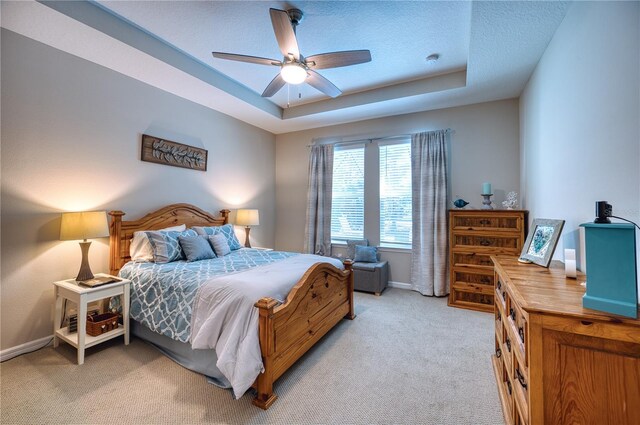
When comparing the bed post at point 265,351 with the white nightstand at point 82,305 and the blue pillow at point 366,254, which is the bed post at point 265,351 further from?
the blue pillow at point 366,254

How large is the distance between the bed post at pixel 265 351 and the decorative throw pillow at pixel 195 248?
5.15 feet

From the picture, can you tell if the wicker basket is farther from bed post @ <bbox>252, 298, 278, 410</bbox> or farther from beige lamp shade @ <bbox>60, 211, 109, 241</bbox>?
bed post @ <bbox>252, 298, 278, 410</bbox>

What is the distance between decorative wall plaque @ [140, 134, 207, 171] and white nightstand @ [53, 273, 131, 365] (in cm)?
158

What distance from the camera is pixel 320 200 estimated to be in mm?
4910

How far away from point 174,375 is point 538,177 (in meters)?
3.75

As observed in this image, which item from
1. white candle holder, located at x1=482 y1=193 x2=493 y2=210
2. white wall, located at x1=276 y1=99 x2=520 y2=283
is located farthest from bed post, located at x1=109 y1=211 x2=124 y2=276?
white candle holder, located at x1=482 y1=193 x2=493 y2=210

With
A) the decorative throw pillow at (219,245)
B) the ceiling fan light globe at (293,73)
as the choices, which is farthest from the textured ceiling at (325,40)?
the decorative throw pillow at (219,245)

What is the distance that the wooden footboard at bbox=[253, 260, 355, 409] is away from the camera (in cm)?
182

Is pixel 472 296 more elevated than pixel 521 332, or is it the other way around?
pixel 521 332

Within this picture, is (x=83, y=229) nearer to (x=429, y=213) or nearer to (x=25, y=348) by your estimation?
(x=25, y=348)

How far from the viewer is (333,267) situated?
9.20ft

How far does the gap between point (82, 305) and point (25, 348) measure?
0.80 metres

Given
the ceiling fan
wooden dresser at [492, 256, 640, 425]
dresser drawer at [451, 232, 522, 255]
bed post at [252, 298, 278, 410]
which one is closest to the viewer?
wooden dresser at [492, 256, 640, 425]

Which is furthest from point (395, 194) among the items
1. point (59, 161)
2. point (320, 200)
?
point (59, 161)
